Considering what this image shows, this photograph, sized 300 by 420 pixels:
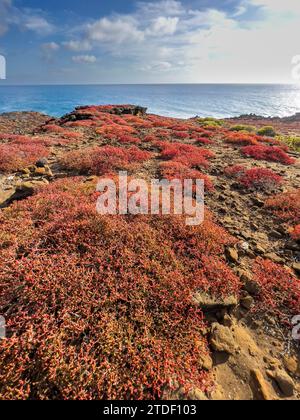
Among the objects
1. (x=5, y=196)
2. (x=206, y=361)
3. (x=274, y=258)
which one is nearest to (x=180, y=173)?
(x=274, y=258)

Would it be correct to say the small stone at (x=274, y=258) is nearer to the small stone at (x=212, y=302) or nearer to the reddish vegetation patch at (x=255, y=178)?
the small stone at (x=212, y=302)

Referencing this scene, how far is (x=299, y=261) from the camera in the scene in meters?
6.55

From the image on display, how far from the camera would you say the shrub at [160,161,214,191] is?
1114 cm

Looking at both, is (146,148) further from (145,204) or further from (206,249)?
(206,249)

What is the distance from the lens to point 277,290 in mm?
5520

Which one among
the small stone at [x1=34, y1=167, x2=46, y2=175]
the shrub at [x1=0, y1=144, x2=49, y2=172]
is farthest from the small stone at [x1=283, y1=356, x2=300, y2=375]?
the shrub at [x1=0, y1=144, x2=49, y2=172]

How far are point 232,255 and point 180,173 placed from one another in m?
6.41

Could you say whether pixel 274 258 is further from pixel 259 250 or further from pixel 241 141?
pixel 241 141

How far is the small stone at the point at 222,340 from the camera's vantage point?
4.25 meters

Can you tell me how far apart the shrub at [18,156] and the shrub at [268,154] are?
570 inches

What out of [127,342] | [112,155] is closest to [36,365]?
[127,342]

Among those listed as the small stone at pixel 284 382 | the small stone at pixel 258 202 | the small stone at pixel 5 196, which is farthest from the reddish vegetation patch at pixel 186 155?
the small stone at pixel 284 382

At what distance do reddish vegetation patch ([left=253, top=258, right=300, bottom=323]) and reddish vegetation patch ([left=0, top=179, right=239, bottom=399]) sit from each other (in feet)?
2.30

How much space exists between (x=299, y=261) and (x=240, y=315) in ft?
9.52
